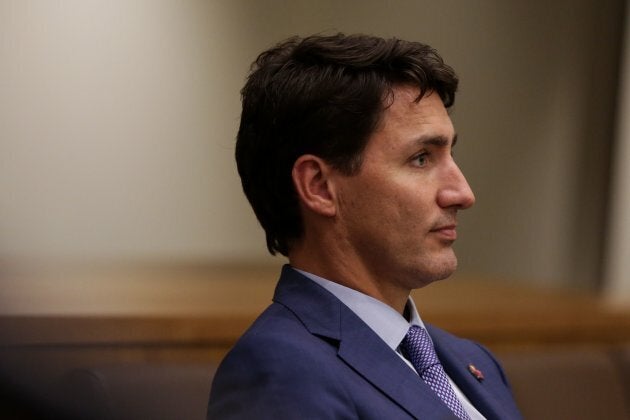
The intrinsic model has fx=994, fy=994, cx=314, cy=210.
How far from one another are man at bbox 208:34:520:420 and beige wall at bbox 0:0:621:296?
2.54 feet

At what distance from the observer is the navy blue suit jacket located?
3.30ft

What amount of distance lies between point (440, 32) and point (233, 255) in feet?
3.15

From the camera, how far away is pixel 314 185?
1.17 metres

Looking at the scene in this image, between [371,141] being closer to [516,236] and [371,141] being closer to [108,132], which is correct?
[108,132]

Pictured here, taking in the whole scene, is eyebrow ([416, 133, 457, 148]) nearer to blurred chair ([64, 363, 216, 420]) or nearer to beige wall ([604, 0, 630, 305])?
blurred chair ([64, 363, 216, 420])

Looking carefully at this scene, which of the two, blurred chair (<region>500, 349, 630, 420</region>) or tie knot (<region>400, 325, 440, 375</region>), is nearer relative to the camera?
tie knot (<region>400, 325, 440, 375</region>)

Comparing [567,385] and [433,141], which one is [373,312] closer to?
[433,141]

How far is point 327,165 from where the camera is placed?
3.81 ft

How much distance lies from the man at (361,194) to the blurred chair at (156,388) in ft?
0.61

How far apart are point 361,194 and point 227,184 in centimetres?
131

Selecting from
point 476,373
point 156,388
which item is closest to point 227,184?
point 156,388

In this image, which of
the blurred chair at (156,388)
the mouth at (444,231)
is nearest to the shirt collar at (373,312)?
the mouth at (444,231)

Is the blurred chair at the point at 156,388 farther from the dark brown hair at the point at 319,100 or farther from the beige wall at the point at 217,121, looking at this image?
the beige wall at the point at 217,121

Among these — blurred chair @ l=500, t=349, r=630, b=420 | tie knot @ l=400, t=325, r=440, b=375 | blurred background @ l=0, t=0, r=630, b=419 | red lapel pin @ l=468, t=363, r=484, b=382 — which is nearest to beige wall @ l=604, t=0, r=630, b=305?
blurred background @ l=0, t=0, r=630, b=419
